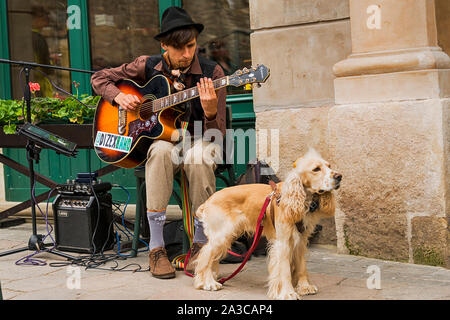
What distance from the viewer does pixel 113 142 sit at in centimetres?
451

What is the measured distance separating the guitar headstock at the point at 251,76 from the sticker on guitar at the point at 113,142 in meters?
0.99

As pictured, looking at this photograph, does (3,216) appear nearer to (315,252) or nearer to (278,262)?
(315,252)

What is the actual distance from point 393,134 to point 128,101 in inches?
75.6

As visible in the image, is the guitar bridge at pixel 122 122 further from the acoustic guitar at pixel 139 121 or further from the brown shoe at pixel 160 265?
the brown shoe at pixel 160 265

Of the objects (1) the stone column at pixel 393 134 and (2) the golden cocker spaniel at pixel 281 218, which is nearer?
(2) the golden cocker spaniel at pixel 281 218

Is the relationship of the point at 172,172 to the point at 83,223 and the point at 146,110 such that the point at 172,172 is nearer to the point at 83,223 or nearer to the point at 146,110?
the point at 146,110

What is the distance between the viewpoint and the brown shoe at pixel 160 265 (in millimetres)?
4012

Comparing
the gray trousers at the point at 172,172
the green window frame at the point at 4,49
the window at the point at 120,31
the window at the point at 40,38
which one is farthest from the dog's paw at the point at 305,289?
the green window frame at the point at 4,49

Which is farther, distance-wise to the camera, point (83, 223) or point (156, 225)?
point (83, 223)

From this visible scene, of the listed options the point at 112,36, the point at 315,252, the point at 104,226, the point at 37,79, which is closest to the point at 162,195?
the point at 104,226

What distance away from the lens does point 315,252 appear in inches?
187

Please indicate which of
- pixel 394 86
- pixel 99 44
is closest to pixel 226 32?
pixel 99 44

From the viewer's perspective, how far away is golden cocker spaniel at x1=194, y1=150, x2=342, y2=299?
10.8 feet

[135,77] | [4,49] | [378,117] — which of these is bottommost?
[378,117]
